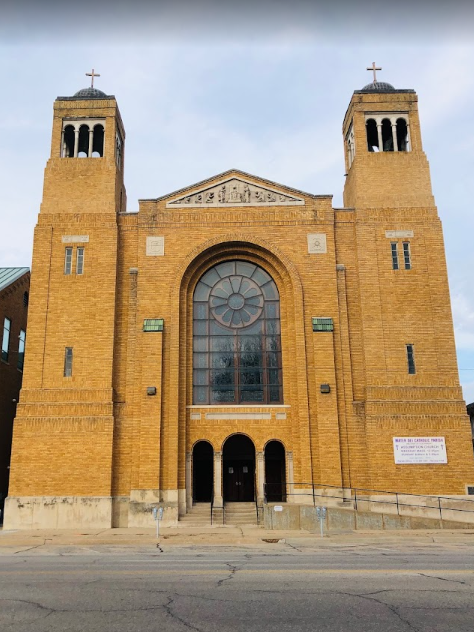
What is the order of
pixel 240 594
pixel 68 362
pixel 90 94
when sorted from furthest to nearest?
pixel 90 94 < pixel 68 362 < pixel 240 594

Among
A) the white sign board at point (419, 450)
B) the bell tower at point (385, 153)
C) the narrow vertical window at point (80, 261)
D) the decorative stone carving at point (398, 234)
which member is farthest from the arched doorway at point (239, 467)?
the bell tower at point (385, 153)

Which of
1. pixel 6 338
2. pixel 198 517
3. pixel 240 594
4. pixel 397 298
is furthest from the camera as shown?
pixel 6 338

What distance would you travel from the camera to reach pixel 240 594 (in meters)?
9.04

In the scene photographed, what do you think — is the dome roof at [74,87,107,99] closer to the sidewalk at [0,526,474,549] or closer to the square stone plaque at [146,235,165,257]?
→ the square stone plaque at [146,235,165,257]

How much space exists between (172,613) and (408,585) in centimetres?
407

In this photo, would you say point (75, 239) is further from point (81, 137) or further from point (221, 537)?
A: point (221, 537)

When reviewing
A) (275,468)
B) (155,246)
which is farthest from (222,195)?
(275,468)

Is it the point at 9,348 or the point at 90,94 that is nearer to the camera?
the point at 90,94

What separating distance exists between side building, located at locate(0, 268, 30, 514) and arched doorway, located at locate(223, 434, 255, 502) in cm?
1144

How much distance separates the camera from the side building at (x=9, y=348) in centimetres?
3119

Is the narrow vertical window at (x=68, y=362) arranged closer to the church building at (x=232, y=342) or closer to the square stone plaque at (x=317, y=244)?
the church building at (x=232, y=342)

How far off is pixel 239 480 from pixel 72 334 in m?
10.2

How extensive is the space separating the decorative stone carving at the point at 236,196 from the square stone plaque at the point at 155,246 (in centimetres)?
177

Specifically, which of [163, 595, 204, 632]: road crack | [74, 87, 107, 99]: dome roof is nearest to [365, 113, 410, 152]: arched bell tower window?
[74, 87, 107, 99]: dome roof
